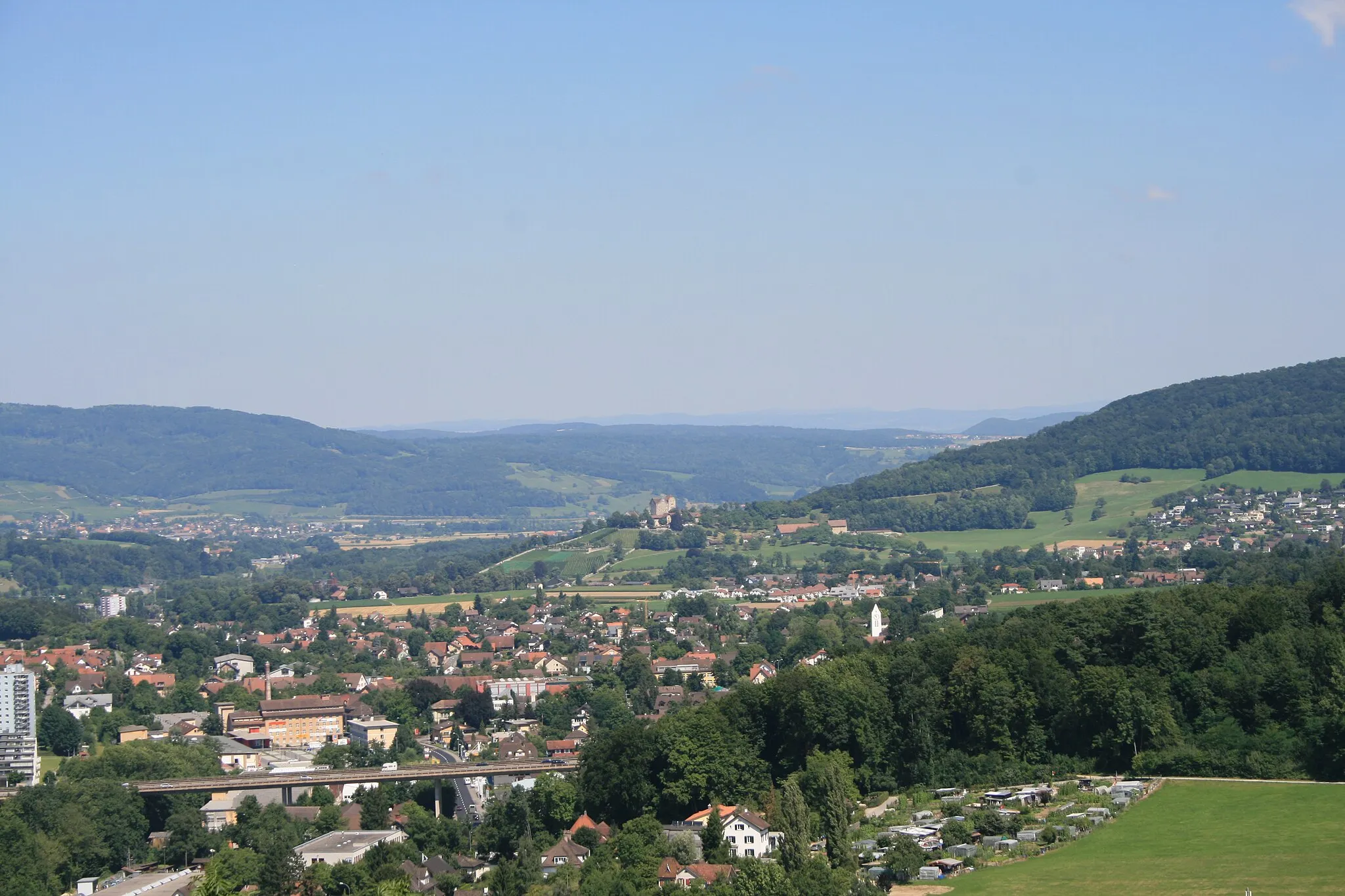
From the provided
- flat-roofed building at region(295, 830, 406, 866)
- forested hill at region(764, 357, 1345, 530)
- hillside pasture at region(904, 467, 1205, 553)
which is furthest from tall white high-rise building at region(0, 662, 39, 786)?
forested hill at region(764, 357, 1345, 530)

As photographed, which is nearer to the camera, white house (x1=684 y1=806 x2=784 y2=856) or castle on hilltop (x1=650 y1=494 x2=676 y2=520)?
white house (x1=684 y1=806 x2=784 y2=856)

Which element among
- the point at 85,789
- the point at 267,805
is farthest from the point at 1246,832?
the point at 85,789

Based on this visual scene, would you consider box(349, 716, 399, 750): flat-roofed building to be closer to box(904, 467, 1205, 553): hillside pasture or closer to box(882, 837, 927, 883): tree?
box(882, 837, 927, 883): tree

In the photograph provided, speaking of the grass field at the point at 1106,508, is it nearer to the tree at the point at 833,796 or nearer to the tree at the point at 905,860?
the tree at the point at 833,796

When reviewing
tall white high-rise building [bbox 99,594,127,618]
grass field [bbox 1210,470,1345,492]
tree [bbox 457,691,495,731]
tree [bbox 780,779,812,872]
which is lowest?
tall white high-rise building [bbox 99,594,127,618]

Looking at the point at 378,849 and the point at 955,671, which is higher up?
the point at 955,671

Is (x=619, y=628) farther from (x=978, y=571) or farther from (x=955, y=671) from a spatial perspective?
(x=955, y=671)

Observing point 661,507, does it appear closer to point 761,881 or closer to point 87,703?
point 87,703
